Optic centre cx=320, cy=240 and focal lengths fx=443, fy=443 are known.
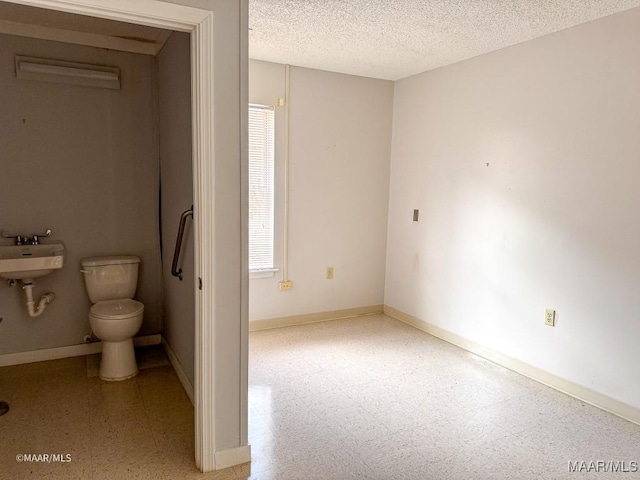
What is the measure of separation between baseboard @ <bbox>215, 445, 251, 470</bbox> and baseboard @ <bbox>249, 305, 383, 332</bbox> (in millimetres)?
1913

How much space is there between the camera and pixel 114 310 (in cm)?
293

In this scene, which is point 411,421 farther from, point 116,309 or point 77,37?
point 77,37

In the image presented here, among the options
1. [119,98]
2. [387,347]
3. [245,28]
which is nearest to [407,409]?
[387,347]

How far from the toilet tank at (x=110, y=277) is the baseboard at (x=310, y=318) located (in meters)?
1.17

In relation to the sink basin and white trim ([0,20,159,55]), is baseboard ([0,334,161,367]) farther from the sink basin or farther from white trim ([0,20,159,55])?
white trim ([0,20,159,55])

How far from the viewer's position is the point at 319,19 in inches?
110

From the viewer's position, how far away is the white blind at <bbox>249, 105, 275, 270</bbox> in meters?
3.82

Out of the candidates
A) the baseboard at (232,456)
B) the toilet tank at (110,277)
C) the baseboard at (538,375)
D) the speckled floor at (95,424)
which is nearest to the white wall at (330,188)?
the baseboard at (538,375)

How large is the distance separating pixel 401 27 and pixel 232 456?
271cm

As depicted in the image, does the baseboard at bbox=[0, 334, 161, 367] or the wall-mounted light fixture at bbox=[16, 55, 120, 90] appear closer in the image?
the wall-mounted light fixture at bbox=[16, 55, 120, 90]

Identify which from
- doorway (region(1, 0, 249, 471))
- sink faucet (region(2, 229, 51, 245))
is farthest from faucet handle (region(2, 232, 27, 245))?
doorway (region(1, 0, 249, 471))

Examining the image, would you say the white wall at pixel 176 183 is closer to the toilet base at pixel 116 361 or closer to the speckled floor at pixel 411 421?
the toilet base at pixel 116 361

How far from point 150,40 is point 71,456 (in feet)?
8.90

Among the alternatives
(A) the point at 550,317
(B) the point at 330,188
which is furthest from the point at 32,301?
(A) the point at 550,317
